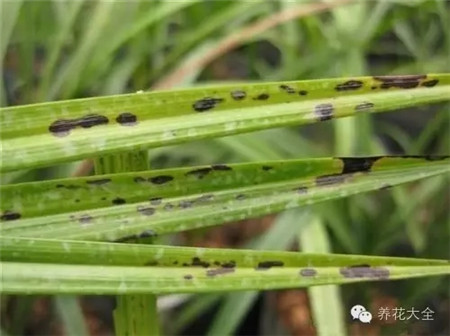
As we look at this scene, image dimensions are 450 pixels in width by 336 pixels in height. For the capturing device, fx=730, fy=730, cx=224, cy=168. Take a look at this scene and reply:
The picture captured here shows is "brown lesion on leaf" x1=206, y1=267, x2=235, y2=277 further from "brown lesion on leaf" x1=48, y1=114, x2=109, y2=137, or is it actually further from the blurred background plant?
the blurred background plant

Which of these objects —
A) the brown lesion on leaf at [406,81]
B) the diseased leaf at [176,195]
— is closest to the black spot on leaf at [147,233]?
the diseased leaf at [176,195]

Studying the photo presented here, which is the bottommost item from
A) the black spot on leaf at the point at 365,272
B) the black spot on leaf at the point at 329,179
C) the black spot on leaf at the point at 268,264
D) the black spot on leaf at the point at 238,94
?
the black spot on leaf at the point at 365,272

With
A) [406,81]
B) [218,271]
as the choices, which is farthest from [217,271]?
[406,81]

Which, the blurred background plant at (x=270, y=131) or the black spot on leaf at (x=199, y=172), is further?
the blurred background plant at (x=270, y=131)

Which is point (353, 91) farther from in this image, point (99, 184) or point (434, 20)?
point (434, 20)

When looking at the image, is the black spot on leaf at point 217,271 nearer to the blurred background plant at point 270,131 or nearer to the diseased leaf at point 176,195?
the diseased leaf at point 176,195

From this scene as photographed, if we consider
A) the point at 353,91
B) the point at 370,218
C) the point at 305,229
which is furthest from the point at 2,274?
the point at 370,218
